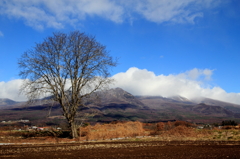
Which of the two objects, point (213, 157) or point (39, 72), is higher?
point (39, 72)

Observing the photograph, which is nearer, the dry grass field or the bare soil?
the bare soil

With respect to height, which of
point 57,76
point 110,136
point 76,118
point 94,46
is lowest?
point 110,136

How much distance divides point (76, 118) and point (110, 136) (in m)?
4.47

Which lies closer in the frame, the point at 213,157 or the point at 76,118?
the point at 213,157

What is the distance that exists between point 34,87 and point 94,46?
314 inches

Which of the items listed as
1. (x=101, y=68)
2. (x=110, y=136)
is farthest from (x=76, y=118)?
(x=101, y=68)

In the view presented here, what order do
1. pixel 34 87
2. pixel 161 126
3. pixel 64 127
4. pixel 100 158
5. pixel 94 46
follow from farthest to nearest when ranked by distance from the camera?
pixel 161 126
pixel 64 127
pixel 94 46
pixel 34 87
pixel 100 158

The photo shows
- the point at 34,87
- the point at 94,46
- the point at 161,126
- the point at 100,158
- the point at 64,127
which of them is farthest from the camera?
the point at 161,126

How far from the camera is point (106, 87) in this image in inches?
1013

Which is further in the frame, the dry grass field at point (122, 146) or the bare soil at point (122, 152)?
the dry grass field at point (122, 146)

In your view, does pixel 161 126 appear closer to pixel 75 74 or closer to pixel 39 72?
pixel 75 74

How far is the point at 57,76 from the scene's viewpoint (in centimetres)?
2491

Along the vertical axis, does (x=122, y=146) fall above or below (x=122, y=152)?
below

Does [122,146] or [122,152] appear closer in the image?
[122,152]
